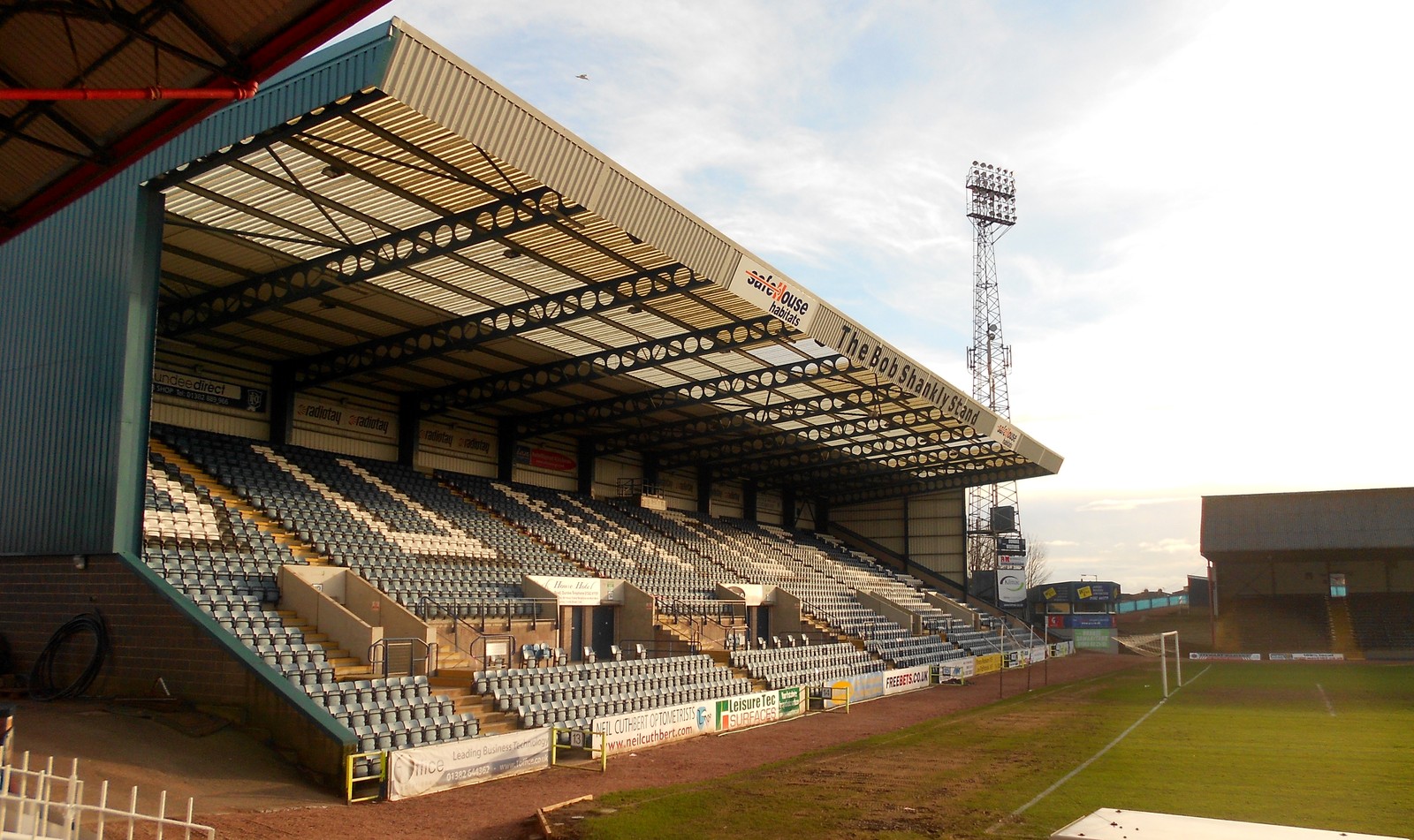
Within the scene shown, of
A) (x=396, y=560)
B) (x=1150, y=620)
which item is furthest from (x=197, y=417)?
(x=1150, y=620)

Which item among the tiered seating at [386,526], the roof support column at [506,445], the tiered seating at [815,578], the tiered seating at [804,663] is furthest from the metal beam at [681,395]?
the tiered seating at [804,663]

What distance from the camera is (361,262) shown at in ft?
74.9

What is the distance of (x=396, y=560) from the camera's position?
→ 26.0 meters

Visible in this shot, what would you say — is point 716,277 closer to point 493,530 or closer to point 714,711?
point 714,711

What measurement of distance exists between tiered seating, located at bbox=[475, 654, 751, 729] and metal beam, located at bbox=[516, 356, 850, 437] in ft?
34.2

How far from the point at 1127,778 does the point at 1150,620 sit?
69.1 m

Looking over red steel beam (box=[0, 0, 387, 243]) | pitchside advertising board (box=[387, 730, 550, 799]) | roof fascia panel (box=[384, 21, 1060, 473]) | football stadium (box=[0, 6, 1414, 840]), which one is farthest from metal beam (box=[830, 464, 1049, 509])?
red steel beam (box=[0, 0, 387, 243])

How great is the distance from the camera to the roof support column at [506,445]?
40188 mm

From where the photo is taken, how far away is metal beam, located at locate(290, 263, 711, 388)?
24625mm

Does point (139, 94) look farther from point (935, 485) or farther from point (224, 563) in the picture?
point (935, 485)

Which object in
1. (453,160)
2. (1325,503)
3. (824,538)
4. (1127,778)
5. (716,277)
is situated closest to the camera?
(1127,778)

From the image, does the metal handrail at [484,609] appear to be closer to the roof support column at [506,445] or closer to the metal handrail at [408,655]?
the metal handrail at [408,655]

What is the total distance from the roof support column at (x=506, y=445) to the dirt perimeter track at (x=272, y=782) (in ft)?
67.3

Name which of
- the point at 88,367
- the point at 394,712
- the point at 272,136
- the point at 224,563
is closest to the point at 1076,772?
the point at 394,712
